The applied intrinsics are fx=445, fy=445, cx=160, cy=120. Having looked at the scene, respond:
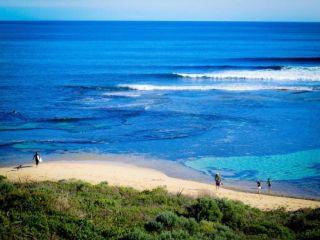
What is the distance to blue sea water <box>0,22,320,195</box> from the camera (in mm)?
27531

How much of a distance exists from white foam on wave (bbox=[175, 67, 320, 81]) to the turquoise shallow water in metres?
29.3

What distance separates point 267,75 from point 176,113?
2423cm

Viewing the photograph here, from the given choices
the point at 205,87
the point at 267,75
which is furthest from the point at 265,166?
the point at 267,75

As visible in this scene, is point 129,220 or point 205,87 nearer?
point 129,220

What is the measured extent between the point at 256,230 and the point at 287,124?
907 inches

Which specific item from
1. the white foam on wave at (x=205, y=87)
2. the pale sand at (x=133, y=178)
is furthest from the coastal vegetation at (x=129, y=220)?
the white foam on wave at (x=205, y=87)

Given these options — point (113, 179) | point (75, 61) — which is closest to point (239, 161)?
point (113, 179)

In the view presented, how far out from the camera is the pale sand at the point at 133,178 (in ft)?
65.1

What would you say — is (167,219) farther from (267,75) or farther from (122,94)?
(267,75)

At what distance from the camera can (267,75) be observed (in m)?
57.6

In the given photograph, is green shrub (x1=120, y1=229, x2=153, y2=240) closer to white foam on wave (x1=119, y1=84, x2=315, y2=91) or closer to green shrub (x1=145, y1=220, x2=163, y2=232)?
green shrub (x1=145, y1=220, x2=163, y2=232)

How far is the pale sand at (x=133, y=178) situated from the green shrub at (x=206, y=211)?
583cm

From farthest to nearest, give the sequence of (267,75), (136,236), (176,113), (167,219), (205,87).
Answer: (267,75) < (205,87) < (176,113) < (167,219) < (136,236)

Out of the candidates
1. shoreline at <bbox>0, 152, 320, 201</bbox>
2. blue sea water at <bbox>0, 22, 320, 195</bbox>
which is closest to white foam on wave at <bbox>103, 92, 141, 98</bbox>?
blue sea water at <bbox>0, 22, 320, 195</bbox>
